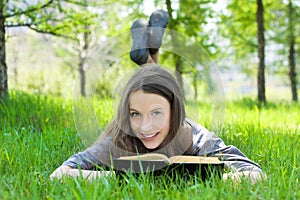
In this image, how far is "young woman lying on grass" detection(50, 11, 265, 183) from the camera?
1894 millimetres

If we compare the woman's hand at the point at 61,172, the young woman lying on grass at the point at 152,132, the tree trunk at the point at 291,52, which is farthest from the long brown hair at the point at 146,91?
the tree trunk at the point at 291,52

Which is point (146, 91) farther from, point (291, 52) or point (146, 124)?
point (291, 52)

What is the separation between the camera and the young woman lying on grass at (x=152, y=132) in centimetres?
189

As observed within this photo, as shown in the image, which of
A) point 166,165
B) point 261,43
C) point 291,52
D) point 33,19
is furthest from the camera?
point 291,52

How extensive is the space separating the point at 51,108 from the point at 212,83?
2.06m

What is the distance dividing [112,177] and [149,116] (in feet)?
1.10

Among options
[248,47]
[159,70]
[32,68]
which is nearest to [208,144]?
[159,70]

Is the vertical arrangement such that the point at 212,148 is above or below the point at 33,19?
below

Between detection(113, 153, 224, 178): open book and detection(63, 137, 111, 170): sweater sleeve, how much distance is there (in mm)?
241

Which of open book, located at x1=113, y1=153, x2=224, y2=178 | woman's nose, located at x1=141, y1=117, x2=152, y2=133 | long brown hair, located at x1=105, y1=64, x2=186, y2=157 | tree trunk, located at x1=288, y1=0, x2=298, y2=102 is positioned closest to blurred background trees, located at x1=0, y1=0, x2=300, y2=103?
tree trunk, located at x1=288, y1=0, x2=298, y2=102

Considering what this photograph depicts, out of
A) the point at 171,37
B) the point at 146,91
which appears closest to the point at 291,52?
the point at 171,37

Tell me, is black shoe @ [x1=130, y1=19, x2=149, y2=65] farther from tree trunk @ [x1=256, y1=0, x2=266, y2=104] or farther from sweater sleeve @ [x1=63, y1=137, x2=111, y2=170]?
tree trunk @ [x1=256, y1=0, x2=266, y2=104]

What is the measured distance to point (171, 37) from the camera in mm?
2131

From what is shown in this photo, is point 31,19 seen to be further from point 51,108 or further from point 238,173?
point 238,173
